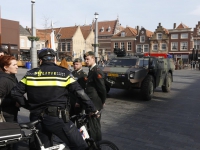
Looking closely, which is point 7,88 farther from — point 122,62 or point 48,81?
point 122,62

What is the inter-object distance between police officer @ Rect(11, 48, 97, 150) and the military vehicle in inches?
208

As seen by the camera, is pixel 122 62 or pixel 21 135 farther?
pixel 122 62

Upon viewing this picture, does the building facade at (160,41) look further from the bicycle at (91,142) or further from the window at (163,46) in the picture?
the bicycle at (91,142)

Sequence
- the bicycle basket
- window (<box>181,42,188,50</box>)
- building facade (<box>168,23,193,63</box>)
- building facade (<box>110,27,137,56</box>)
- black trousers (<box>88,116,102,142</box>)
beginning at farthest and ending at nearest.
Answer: building facade (<box>110,27,137,56</box>) → window (<box>181,42,188,50</box>) → building facade (<box>168,23,193,63</box>) → black trousers (<box>88,116,102,142</box>) → the bicycle basket

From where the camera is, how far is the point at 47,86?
93.9 inches

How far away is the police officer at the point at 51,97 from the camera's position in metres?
2.38

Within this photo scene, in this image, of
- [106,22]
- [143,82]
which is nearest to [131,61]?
[143,82]

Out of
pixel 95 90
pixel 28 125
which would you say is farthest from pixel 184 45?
pixel 28 125

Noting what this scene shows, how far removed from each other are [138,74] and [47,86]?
5605 millimetres

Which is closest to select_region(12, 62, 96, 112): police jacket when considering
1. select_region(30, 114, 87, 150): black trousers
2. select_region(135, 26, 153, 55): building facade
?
select_region(30, 114, 87, 150): black trousers

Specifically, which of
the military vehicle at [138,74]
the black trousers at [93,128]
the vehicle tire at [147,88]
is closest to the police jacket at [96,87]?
the black trousers at [93,128]

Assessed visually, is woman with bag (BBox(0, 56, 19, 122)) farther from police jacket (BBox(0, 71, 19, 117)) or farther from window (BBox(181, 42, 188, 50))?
window (BBox(181, 42, 188, 50))

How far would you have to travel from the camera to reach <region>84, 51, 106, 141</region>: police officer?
11.4ft

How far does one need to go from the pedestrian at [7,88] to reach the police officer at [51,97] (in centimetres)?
50
